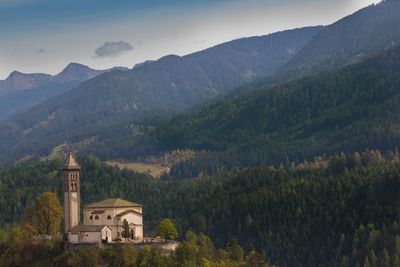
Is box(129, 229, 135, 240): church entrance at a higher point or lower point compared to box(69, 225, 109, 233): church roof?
lower

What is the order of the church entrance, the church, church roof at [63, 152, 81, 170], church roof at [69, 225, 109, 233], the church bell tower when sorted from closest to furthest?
church roof at [69, 225, 109, 233], the church entrance, the church, the church bell tower, church roof at [63, 152, 81, 170]

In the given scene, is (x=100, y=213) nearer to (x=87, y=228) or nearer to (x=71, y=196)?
(x=71, y=196)

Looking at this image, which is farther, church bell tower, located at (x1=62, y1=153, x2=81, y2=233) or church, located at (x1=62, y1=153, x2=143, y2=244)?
church bell tower, located at (x1=62, y1=153, x2=81, y2=233)

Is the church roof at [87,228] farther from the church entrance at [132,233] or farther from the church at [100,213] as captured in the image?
the church entrance at [132,233]

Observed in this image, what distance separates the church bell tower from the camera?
563ft

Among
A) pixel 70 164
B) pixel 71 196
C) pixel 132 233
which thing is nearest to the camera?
pixel 132 233

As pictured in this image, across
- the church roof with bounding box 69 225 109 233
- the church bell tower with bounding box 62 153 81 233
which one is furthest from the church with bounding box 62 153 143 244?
the church roof with bounding box 69 225 109 233

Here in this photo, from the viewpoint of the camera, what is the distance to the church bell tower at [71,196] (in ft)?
563

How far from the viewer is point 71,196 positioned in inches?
6811

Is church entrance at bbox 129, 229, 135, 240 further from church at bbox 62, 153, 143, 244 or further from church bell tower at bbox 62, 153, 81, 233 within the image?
church bell tower at bbox 62, 153, 81, 233

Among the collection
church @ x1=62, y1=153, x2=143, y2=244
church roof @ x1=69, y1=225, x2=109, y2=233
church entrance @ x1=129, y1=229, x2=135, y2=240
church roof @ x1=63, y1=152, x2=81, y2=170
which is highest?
church roof @ x1=63, y1=152, x2=81, y2=170

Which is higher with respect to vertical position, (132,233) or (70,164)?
(70,164)

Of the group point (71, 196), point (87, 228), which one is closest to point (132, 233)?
point (87, 228)

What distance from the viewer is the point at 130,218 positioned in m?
172
